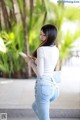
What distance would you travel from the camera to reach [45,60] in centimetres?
229

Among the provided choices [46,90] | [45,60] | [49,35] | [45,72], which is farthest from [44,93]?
[49,35]

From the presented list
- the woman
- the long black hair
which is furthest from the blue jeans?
the long black hair

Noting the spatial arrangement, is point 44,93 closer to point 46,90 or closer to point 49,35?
point 46,90

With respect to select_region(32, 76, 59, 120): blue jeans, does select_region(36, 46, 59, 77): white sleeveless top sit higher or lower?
higher

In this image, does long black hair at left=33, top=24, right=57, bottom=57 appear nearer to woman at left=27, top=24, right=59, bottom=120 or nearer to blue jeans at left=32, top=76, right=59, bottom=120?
woman at left=27, top=24, right=59, bottom=120

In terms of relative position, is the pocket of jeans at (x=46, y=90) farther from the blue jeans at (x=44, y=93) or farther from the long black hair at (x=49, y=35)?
the long black hair at (x=49, y=35)

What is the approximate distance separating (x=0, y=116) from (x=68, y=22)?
1479 millimetres

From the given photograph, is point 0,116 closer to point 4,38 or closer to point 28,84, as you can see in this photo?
point 28,84

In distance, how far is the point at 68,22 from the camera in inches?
125

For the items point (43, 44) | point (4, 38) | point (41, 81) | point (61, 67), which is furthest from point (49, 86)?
point (4, 38)

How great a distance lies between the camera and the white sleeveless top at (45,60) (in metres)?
2.26

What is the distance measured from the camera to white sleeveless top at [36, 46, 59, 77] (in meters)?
2.26

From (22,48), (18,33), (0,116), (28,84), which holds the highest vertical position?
(18,33)

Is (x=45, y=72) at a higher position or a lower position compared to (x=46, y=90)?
higher
